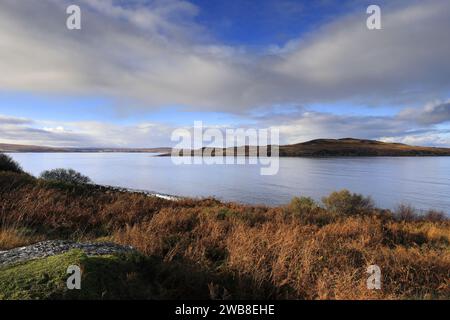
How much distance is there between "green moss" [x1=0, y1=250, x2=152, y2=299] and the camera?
3.53m

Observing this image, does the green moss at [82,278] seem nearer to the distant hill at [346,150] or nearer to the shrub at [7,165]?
the shrub at [7,165]

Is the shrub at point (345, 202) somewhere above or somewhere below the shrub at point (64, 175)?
below

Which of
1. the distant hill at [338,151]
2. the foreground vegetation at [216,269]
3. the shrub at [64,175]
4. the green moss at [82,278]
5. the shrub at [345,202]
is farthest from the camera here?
the distant hill at [338,151]

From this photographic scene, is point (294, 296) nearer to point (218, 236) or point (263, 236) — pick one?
point (263, 236)

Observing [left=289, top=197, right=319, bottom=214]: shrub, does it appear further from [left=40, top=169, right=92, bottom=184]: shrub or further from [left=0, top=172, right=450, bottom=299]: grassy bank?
[left=40, top=169, right=92, bottom=184]: shrub

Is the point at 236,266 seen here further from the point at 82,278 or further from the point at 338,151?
the point at 338,151

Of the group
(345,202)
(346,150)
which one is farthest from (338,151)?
(345,202)

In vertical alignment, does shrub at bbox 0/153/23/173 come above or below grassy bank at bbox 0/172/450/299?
above

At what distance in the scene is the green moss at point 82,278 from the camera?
353cm

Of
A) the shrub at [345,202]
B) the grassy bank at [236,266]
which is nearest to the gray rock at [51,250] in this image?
the grassy bank at [236,266]

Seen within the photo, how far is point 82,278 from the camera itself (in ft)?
12.3

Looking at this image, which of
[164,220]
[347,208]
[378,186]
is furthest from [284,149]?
[164,220]

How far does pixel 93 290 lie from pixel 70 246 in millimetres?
1870

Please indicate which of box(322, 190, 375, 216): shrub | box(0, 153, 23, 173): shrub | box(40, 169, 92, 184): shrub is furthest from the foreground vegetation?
box(40, 169, 92, 184): shrub
